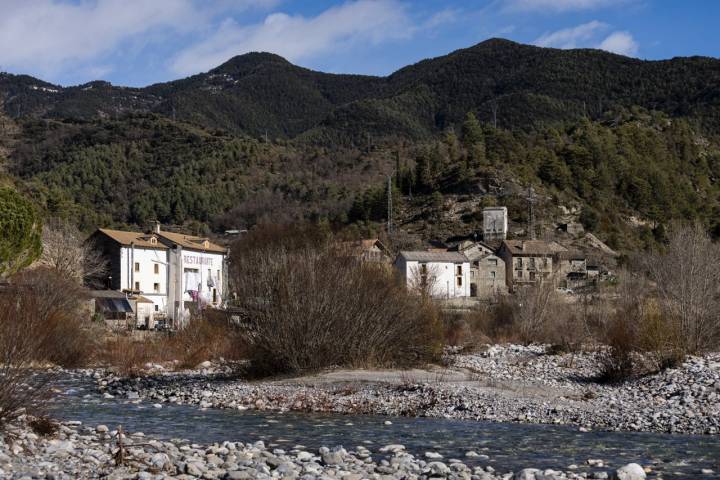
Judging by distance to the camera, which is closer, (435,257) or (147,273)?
(147,273)

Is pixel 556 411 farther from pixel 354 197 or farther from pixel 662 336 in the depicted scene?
pixel 354 197

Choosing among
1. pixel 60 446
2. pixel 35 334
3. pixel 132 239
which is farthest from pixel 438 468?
pixel 132 239

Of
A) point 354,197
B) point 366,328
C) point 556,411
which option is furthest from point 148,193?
point 556,411

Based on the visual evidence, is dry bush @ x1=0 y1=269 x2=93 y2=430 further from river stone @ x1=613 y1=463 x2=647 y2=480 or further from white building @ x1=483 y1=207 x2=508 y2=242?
white building @ x1=483 y1=207 x2=508 y2=242

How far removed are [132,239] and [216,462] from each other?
61356mm

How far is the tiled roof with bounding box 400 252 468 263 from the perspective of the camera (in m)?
80.6

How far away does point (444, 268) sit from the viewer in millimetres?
84062

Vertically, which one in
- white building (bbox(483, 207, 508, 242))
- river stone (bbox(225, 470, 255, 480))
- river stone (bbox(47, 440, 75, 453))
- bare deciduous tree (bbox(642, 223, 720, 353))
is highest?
white building (bbox(483, 207, 508, 242))

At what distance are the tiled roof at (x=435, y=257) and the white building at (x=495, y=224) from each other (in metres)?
12.1

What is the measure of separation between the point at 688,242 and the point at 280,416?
19.6 metres

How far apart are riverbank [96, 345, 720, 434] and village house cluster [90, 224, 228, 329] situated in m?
36.0

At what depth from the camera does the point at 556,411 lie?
23.1 metres

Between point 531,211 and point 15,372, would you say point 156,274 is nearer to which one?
point 531,211

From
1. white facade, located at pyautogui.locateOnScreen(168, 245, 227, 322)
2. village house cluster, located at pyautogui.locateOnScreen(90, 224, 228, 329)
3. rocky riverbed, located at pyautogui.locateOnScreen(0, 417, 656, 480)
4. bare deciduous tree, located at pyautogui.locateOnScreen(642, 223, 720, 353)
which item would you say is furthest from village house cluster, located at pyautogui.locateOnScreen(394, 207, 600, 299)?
rocky riverbed, located at pyautogui.locateOnScreen(0, 417, 656, 480)
